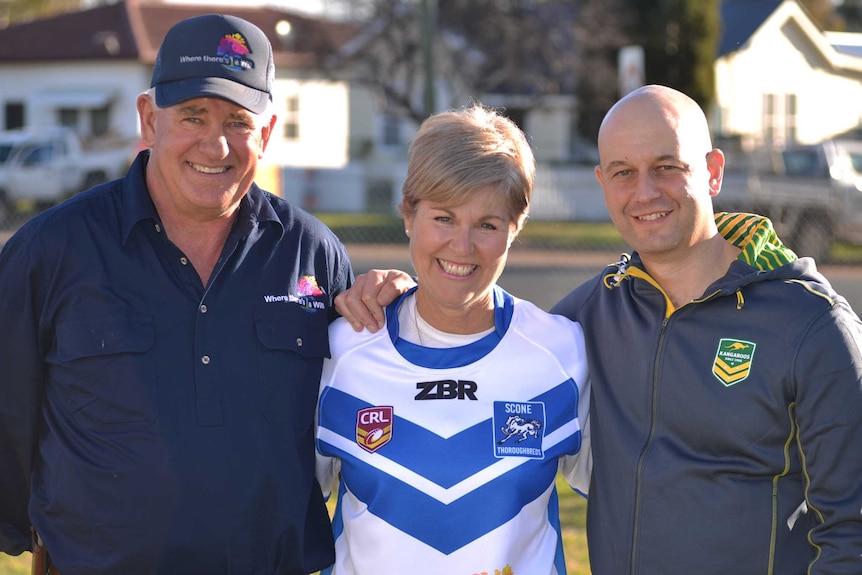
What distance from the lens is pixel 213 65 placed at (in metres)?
3.45

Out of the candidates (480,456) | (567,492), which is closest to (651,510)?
(480,456)

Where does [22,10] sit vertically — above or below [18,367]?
above

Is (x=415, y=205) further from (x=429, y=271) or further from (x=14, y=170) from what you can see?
(x=14, y=170)

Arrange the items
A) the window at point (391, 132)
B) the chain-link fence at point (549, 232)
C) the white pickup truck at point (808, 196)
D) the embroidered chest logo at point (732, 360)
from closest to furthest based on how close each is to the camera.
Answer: the embroidered chest logo at point (732, 360), the chain-link fence at point (549, 232), the white pickup truck at point (808, 196), the window at point (391, 132)

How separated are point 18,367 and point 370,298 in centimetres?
112

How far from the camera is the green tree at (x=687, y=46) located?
30328 mm

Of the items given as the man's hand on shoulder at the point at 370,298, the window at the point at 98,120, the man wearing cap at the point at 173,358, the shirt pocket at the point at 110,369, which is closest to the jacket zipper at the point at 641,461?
the man's hand on shoulder at the point at 370,298

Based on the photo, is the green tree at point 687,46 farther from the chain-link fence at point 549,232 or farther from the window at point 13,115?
the window at point 13,115

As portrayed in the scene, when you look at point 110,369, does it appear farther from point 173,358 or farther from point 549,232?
point 549,232

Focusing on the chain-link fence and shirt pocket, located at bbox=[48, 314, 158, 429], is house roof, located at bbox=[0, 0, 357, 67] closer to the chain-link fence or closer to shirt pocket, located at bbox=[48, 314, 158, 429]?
the chain-link fence

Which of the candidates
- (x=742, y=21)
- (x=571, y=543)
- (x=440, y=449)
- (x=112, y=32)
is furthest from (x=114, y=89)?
(x=440, y=449)

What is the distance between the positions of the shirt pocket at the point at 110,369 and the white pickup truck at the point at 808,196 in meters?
13.8

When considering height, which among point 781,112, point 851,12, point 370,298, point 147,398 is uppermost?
point 851,12

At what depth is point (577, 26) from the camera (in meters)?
28.2
